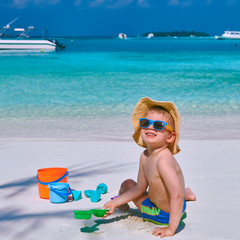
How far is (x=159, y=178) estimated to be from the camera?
11.2 feet

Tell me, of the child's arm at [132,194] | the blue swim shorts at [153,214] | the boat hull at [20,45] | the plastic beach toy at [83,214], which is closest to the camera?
the plastic beach toy at [83,214]

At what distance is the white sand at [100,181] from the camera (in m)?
3.46

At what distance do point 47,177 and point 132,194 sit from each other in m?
1.07

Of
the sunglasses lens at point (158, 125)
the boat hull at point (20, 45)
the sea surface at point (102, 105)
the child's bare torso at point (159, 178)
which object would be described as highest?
the boat hull at point (20, 45)

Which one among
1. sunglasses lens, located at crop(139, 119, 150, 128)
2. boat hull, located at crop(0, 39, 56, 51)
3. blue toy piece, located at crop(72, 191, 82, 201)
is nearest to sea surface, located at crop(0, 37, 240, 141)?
blue toy piece, located at crop(72, 191, 82, 201)

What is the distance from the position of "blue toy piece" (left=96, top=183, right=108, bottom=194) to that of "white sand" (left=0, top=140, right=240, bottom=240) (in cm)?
6

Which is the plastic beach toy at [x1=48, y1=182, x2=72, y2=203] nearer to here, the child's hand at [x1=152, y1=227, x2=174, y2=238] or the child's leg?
the child's leg

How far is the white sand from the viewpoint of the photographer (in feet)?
11.3

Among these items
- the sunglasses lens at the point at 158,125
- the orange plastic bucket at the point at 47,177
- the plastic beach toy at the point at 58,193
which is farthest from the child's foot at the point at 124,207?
the sunglasses lens at the point at 158,125

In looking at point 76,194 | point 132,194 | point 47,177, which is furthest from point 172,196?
point 47,177

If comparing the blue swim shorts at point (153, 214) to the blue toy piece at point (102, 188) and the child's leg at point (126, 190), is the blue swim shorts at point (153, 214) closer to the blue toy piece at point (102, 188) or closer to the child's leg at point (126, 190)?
the child's leg at point (126, 190)

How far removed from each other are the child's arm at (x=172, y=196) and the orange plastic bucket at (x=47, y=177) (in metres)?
1.28

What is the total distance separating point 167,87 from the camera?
63.4ft

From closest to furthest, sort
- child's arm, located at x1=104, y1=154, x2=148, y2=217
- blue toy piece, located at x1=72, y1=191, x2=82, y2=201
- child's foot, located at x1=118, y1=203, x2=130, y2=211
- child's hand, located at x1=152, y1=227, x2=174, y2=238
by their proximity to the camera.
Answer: child's hand, located at x1=152, y1=227, x2=174, y2=238 < child's arm, located at x1=104, y1=154, x2=148, y2=217 < child's foot, located at x1=118, y1=203, x2=130, y2=211 < blue toy piece, located at x1=72, y1=191, x2=82, y2=201
